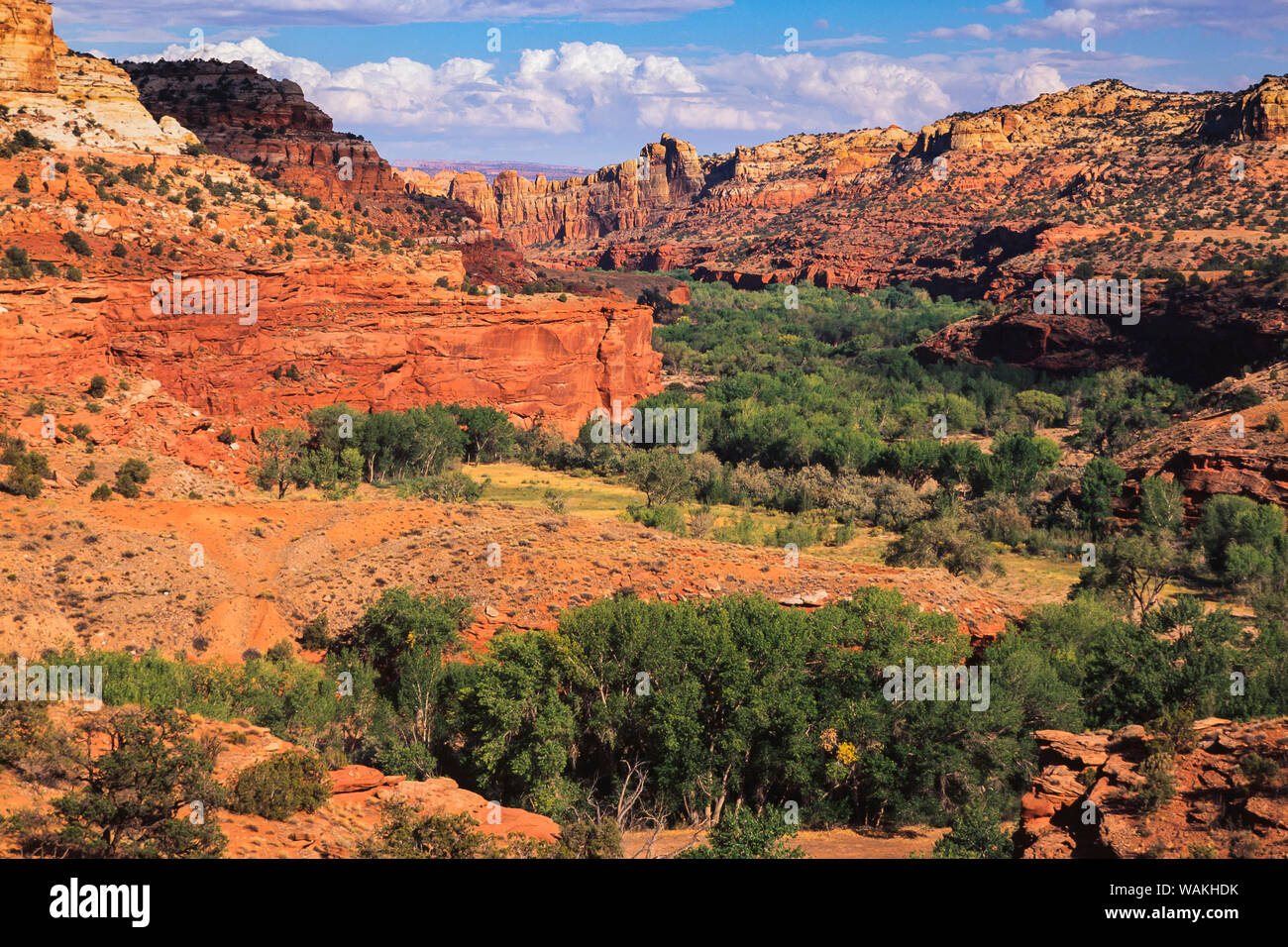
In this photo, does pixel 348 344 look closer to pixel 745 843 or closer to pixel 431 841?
pixel 431 841

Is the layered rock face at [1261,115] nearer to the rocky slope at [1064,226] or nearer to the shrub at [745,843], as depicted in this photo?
the rocky slope at [1064,226]

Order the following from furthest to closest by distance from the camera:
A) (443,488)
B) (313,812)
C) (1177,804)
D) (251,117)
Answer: (251,117)
(443,488)
(313,812)
(1177,804)

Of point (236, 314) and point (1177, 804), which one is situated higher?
point (236, 314)

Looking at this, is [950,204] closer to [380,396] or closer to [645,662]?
[380,396]

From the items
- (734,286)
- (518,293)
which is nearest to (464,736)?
(518,293)

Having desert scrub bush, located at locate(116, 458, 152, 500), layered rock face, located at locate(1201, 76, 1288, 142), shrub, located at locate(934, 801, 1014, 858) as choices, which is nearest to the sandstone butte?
desert scrub bush, located at locate(116, 458, 152, 500)

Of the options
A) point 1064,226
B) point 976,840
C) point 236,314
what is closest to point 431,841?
point 976,840
